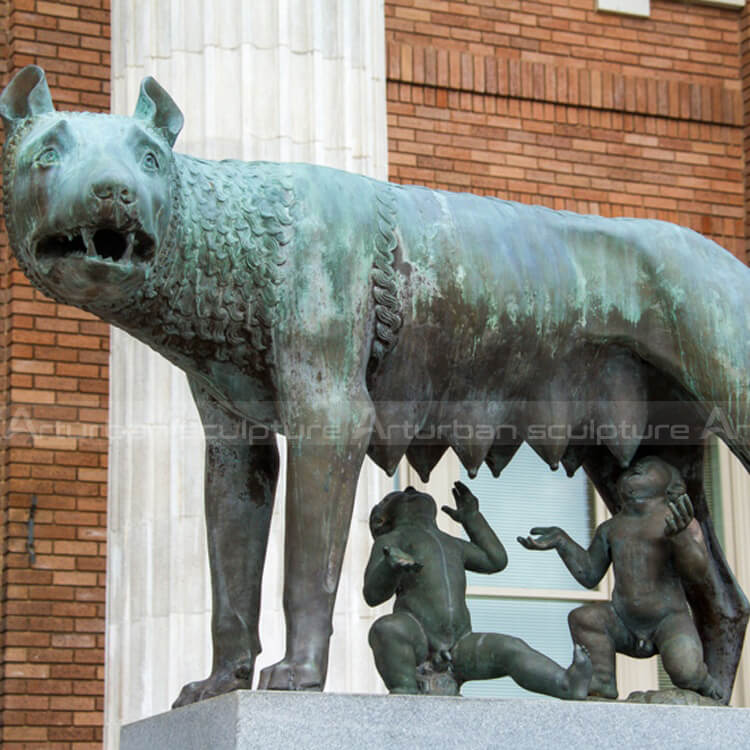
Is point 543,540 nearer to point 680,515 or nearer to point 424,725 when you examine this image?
point 680,515

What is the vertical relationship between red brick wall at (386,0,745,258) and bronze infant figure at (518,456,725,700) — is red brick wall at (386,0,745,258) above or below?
above

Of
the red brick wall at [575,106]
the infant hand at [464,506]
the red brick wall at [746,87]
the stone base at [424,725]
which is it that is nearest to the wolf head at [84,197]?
the stone base at [424,725]

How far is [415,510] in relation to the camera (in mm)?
4844

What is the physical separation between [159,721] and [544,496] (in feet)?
18.2

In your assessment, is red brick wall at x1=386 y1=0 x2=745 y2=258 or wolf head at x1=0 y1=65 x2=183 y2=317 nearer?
wolf head at x1=0 y1=65 x2=183 y2=317

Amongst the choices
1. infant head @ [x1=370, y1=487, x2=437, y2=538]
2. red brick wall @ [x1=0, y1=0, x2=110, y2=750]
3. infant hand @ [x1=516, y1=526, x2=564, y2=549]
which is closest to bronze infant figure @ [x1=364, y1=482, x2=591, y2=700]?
infant head @ [x1=370, y1=487, x2=437, y2=538]

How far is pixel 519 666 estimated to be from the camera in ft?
14.8

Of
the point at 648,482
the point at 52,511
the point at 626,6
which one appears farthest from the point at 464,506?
the point at 626,6

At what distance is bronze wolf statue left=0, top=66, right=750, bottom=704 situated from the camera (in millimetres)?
4016

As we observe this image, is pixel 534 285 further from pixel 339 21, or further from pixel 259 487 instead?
pixel 339 21

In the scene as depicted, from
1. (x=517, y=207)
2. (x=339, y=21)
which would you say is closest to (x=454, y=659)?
(x=517, y=207)

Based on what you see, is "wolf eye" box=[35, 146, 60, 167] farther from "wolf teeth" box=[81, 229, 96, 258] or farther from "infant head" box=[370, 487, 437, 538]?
"infant head" box=[370, 487, 437, 538]

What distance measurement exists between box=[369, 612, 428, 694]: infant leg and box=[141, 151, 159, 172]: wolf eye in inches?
54.4

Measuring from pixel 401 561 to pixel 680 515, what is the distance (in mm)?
785
